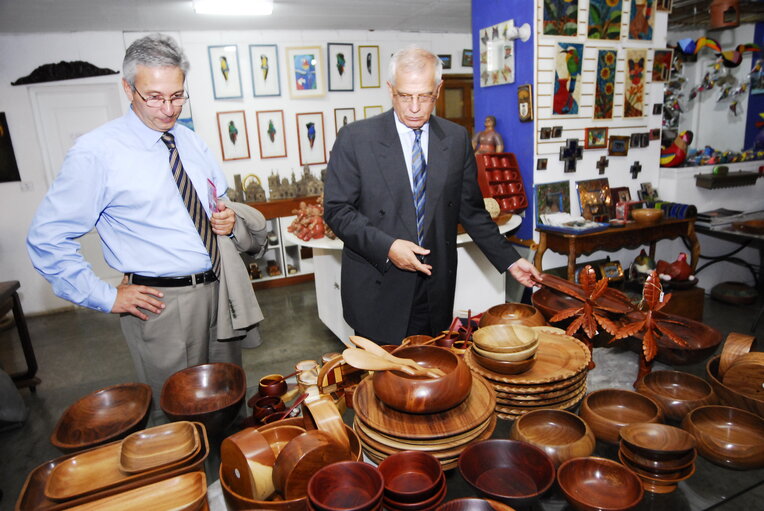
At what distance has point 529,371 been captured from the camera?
4.00ft

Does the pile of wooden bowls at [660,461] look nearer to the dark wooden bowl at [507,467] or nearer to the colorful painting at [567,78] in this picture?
the dark wooden bowl at [507,467]

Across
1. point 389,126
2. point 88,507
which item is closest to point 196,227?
point 389,126

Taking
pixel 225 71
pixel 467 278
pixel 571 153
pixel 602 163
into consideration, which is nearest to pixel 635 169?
pixel 602 163

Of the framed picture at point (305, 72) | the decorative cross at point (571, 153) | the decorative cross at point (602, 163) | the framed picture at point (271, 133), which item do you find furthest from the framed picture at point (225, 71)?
the decorative cross at point (602, 163)

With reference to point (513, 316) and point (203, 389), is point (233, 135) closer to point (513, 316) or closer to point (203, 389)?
point (203, 389)

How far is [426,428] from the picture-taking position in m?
0.99

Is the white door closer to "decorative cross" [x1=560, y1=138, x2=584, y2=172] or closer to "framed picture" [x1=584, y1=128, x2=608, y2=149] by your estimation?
"decorative cross" [x1=560, y1=138, x2=584, y2=172]

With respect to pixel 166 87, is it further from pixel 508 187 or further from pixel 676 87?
pixel 676 87

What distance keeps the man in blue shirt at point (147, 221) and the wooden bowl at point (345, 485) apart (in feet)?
3.46

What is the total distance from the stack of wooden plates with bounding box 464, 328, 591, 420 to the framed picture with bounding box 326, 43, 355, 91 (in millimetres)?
5809

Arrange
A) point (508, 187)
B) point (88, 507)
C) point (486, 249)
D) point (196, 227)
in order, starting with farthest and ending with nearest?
point (508, 187) → point (486, 249) → point (196, 227) → point (88, 507)

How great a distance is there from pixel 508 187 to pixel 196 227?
9.31 ft

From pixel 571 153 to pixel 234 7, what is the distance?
11.4ft

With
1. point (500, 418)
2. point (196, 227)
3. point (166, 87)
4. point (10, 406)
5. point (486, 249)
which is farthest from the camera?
point (10, 406)
